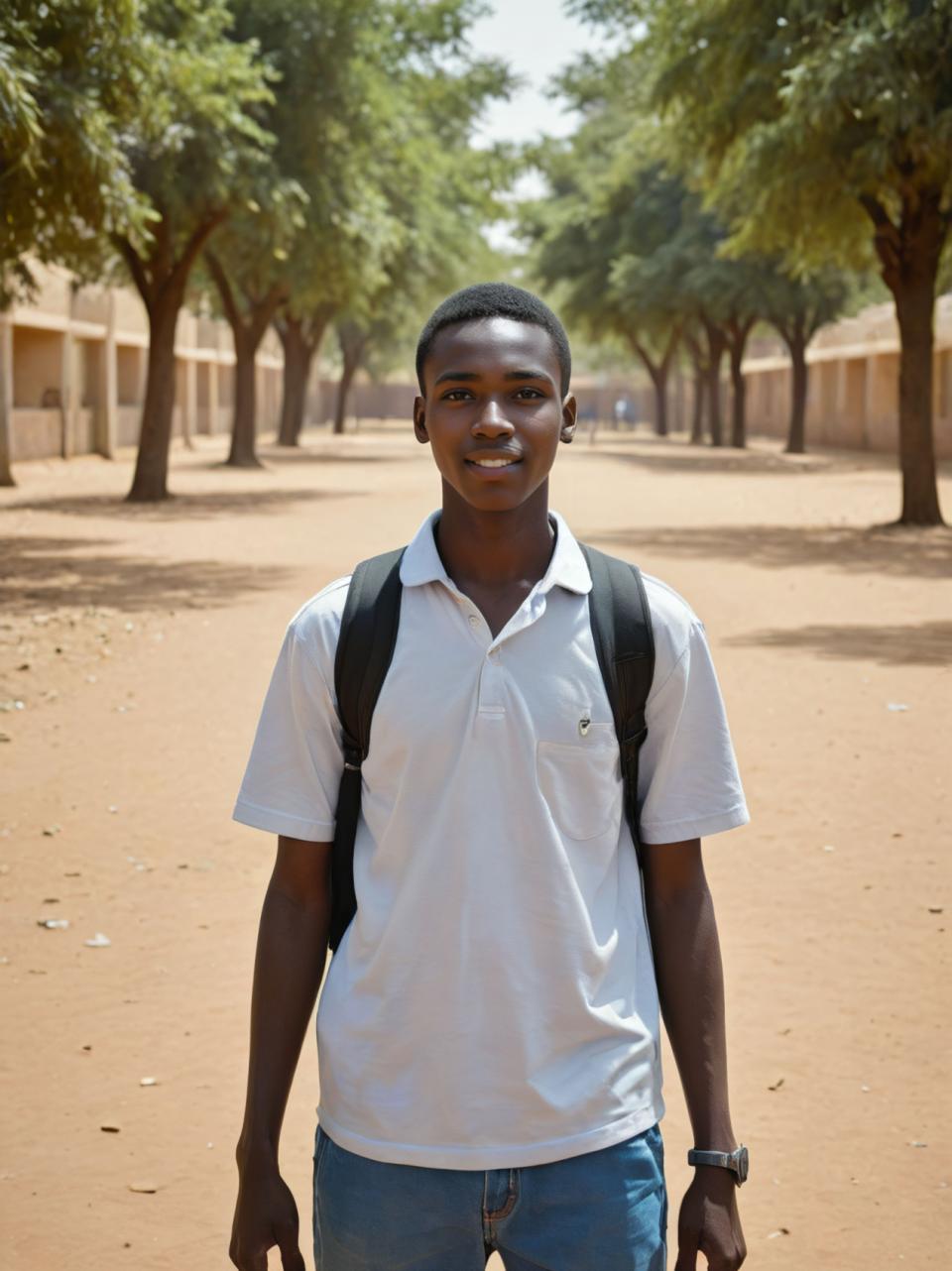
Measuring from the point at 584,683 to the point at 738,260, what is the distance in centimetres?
4240

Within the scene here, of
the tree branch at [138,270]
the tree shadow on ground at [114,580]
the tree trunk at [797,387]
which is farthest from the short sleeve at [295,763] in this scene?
the tree trunk at [797,387]

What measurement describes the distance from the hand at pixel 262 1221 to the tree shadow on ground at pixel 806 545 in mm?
14516

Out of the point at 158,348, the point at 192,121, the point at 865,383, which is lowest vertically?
the point at 158,348

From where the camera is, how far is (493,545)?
223 cm

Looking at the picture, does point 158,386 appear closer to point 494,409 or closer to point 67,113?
point 67,113

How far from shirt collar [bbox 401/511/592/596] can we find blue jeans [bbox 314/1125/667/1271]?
678mm

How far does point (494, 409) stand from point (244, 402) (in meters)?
33.7

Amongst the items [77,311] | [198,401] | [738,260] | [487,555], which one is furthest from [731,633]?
[198,401]

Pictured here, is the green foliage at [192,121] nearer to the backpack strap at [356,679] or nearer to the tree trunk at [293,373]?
the backpack strap at [356,679]

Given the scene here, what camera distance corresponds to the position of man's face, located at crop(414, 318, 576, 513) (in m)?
2.20

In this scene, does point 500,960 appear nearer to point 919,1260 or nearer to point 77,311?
point 919,1260

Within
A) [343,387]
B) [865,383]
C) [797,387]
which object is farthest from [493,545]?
[343,387]

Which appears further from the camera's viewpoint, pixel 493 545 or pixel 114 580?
pixel 114 580

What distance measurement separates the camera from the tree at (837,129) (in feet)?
55.1
